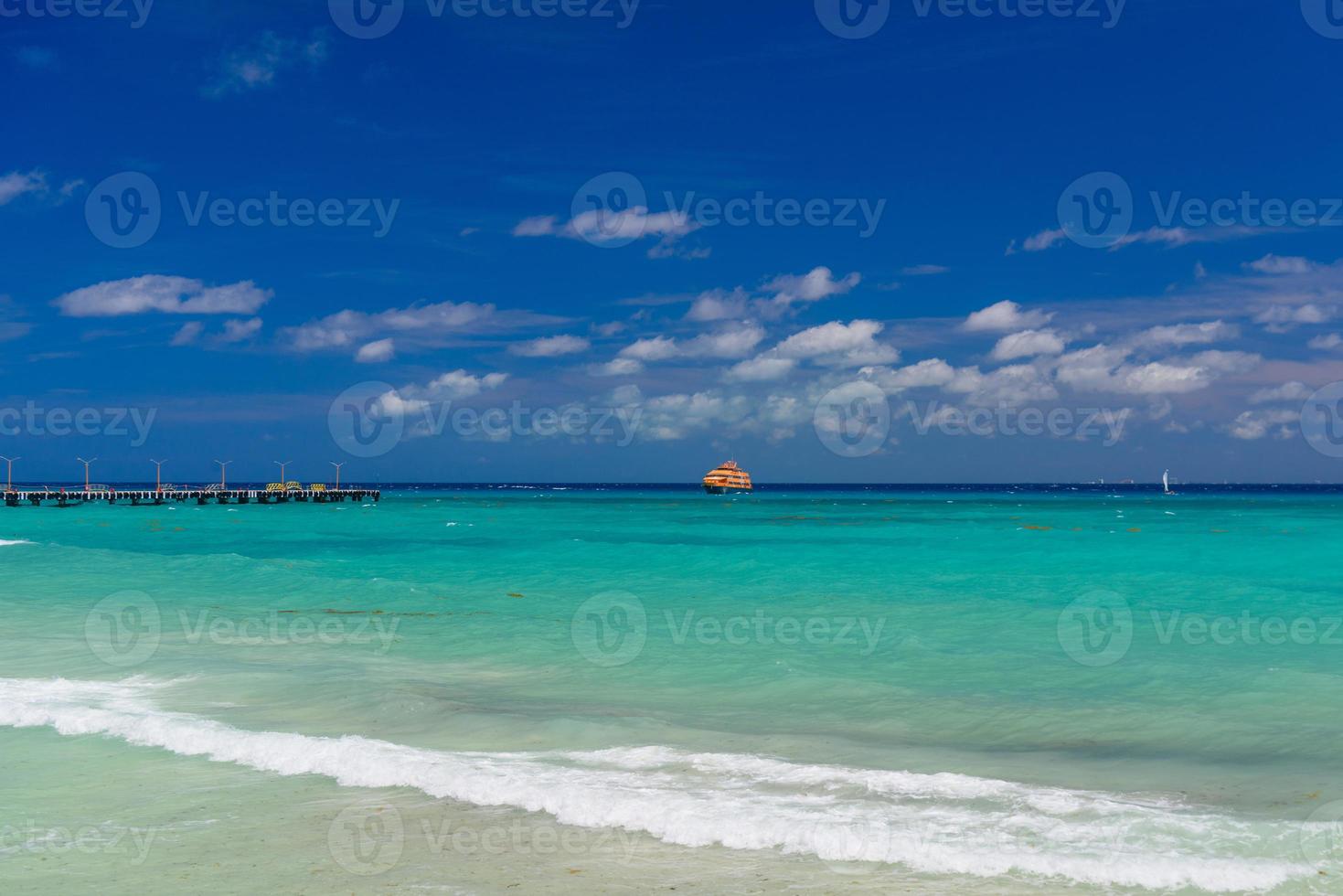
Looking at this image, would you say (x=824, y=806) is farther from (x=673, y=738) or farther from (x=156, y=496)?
(x=156, y=496)

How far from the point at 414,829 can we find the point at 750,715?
5.66 meters

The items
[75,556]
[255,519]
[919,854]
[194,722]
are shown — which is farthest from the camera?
[255,519]

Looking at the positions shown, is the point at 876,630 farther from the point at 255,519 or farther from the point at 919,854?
the point at 255,519

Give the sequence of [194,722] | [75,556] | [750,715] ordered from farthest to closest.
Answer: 1. [75,556]
2. [750,715]
3. [194,722]

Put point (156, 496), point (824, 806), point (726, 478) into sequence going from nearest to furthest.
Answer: point (824, 806) < point (156, 496) < point (726, 478)

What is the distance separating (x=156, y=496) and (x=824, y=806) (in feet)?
399

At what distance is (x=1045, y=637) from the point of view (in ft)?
62.3

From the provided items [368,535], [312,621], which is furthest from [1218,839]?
[368,535]

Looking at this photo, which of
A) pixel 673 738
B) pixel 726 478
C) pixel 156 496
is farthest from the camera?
pixel 726 478

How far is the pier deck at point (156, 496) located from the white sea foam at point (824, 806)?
369 feet

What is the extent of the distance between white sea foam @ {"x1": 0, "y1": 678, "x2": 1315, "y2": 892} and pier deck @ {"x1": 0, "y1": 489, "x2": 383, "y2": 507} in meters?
113

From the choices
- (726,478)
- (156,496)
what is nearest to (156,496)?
(156,496)

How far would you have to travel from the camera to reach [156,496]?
369 feet

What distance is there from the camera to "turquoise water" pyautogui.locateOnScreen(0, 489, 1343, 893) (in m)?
7.09
